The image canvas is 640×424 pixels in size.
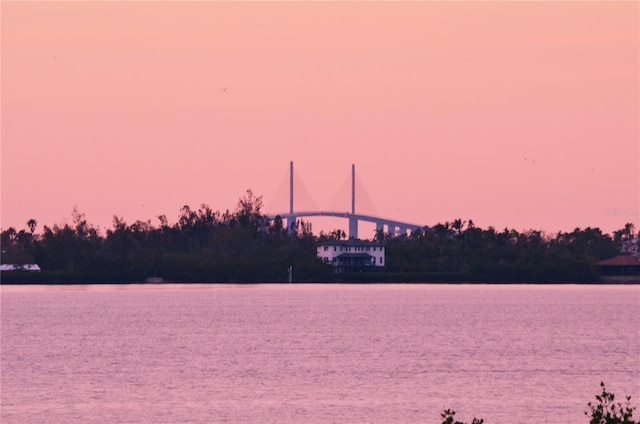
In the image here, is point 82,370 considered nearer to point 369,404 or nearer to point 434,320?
point 369,404

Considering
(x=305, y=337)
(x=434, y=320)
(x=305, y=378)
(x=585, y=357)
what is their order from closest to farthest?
(x=305, y=378) → (x=585, y=357) → (x=305, y=337) → (x=434, y=320)

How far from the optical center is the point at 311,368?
75.7m

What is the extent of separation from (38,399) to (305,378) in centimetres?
1507

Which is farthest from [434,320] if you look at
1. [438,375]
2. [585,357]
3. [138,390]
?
[138,390]

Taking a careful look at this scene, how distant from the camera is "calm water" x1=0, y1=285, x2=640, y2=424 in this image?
56750 mm

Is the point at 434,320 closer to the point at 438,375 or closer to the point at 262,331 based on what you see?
the point at 262,331

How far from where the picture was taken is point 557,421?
53.8 metres

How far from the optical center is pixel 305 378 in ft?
228

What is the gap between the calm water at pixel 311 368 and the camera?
Answer: 5675 centimetres

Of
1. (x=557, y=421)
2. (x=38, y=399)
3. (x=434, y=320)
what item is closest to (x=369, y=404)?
(x=557, y=421)

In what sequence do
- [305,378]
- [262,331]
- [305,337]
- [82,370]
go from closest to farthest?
1. [305,378]
2. [82,370]
3. [305,337]
4. [262,331]

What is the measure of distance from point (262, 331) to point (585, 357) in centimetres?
3872

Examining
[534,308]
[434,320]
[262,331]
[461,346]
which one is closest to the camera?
[461,346]

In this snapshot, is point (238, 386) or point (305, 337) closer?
point (238, 386)
